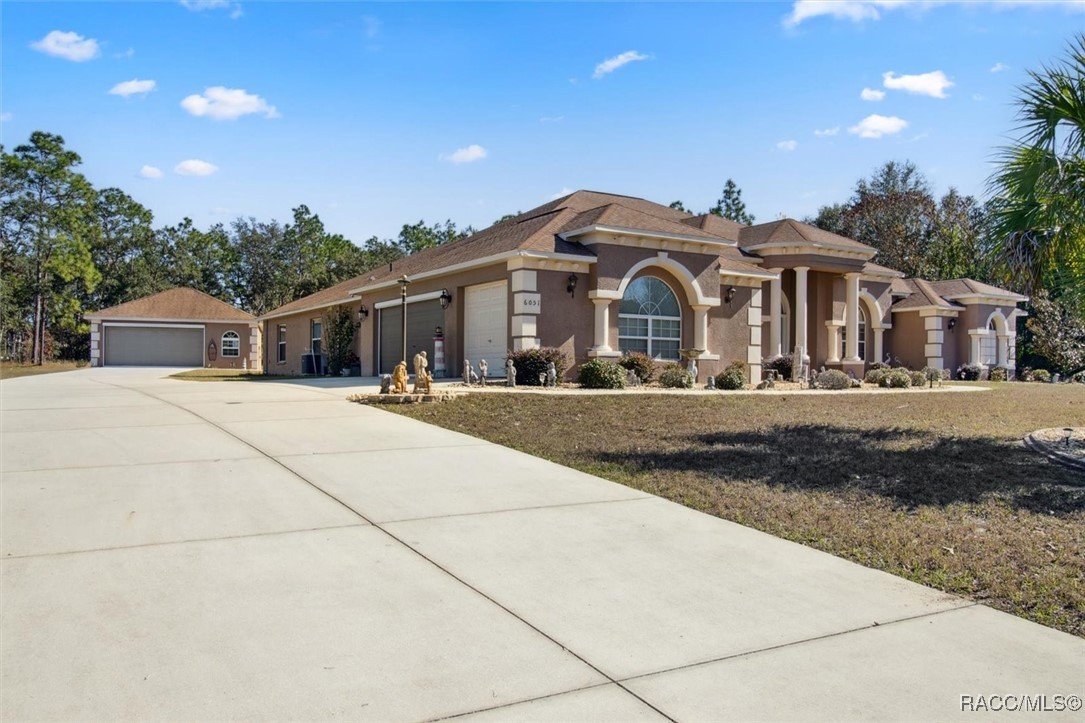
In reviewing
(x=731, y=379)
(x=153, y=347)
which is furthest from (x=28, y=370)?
(x=731, y=379)

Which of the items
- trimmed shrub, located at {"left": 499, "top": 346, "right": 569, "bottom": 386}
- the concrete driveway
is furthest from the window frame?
the concrete driveway

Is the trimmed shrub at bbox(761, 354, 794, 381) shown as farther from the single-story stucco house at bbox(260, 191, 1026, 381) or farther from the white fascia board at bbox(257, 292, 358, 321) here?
the white fascia board at bbox(257, 292, 358, 321)

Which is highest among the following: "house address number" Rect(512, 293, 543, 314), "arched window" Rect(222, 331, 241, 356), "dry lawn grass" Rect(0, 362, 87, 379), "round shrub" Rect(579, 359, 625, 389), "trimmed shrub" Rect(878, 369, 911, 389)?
"house address number" Rect(512, 293, 543, 314)

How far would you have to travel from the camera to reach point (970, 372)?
3044 cm

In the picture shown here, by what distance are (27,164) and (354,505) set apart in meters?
50.9

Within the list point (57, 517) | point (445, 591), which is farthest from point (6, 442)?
point (445, 591)

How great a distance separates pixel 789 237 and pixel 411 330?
1259 cm

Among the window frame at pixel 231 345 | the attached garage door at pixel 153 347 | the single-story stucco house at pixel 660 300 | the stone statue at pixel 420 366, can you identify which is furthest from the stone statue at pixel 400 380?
the attached garage door at pixel 153 347

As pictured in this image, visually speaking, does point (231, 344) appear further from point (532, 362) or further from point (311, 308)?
point (532, 362)

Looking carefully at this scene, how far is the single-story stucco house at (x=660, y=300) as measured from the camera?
19.0 m

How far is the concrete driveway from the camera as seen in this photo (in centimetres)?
328

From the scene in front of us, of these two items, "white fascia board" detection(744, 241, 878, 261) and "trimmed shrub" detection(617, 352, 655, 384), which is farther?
"white fascia board" detection(744, 241, 878, 261)

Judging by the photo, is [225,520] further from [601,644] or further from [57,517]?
[601,644]

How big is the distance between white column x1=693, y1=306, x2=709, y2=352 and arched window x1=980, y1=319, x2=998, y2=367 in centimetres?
1690
